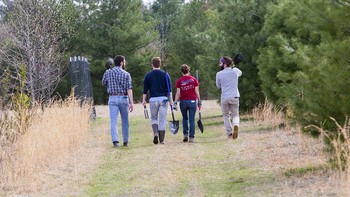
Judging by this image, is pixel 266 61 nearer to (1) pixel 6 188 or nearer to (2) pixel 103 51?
(1) pixel 6 188

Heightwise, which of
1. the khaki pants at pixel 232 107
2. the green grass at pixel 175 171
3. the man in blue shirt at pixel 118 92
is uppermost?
the man in blue shirt at pixel 118 92

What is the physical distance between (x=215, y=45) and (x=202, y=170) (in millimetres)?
13415

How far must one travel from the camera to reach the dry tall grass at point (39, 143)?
1001 centimetres

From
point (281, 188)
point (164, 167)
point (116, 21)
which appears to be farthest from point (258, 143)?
point (116, 21)

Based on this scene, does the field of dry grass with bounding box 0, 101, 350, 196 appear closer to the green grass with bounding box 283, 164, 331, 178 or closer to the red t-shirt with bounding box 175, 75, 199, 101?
the green grass with bounding box 283, 164, 331, 178

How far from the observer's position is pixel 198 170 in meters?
10.9

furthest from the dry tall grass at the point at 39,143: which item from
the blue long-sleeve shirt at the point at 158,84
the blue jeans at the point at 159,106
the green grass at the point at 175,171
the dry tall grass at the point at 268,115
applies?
the dry tall grass at the point at 268,115

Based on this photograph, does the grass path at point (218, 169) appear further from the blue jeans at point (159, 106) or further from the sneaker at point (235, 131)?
the blue jeans at point (159, 106)

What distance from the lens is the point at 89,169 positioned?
38.7ft

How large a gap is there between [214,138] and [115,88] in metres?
2.90

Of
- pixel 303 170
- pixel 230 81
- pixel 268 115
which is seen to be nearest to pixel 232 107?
pixel 230 81

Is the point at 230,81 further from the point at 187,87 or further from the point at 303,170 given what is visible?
the point at 303,170

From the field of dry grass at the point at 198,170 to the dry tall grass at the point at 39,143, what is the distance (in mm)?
165

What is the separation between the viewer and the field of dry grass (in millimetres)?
8969
